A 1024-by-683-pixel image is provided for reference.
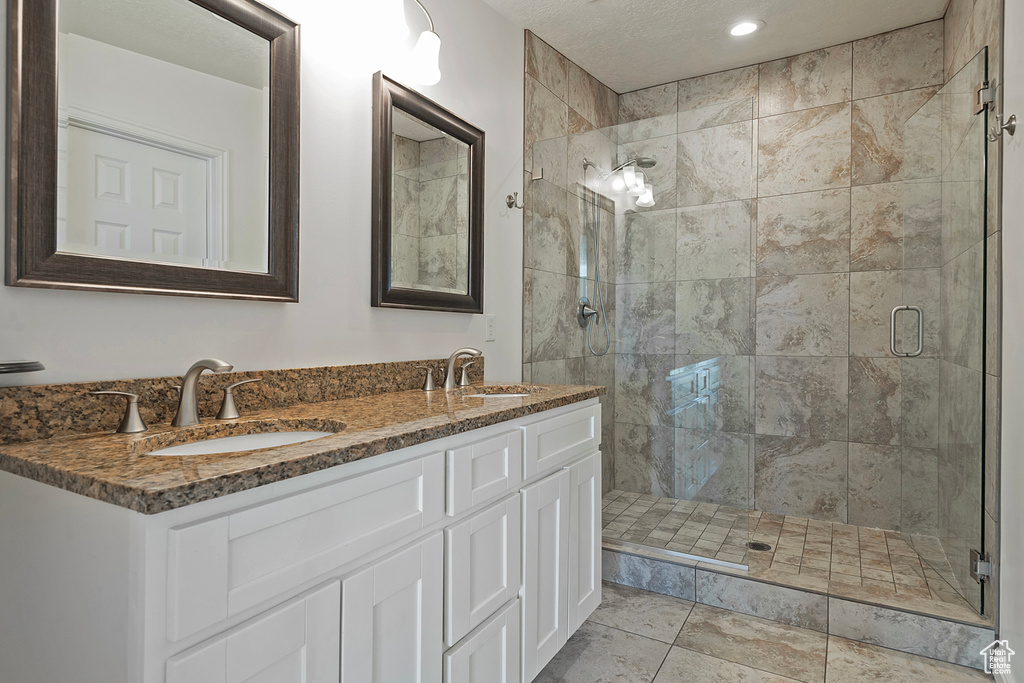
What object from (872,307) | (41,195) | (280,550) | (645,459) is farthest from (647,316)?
(41,195)

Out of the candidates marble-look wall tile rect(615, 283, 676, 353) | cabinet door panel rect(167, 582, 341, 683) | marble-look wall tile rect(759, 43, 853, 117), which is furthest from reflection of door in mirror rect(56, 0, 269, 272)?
marble-look wall tile rect(759, 43, 853, 117)

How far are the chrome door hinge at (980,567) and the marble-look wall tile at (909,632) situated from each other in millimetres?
164

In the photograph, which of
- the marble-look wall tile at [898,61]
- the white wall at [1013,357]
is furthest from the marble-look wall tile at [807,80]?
the white wall at [1013,357]

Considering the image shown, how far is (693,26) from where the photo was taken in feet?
9.05

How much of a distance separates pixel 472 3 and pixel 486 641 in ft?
7.94

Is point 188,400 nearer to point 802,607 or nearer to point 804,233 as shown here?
point 802,607

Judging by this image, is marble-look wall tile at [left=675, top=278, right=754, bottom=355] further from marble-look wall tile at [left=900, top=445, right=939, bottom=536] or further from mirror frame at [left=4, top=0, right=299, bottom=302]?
mirror frame at [left=4, top=0, right=299, bottom=302]

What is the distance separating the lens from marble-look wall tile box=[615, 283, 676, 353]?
A: 2664 mm

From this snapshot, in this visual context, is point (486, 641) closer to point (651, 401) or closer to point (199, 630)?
point (199, 630)

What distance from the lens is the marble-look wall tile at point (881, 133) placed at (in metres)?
2.88

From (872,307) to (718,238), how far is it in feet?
3.54

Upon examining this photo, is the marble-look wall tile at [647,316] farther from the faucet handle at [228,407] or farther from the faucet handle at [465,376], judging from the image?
the faucet handle at [228,407]

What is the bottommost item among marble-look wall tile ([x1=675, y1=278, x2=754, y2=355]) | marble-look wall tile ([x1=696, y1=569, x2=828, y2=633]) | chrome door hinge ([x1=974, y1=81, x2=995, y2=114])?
marble-look wall tile ([x1=696, y1=569, x2=828, y2=633])

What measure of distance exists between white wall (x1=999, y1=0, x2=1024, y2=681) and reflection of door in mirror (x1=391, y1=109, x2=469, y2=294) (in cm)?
181
